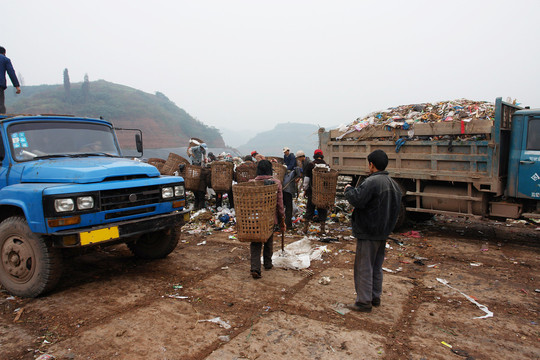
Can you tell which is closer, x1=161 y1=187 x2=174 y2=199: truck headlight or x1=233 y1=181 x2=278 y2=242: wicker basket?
x1=233 y1=181 x2=278 y2=242: wicker basket

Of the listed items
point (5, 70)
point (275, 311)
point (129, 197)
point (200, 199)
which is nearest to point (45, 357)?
point (129, 197)

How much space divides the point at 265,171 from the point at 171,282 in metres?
2.02

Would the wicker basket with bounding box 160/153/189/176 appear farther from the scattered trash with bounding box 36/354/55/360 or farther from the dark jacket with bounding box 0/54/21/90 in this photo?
the scattered trash with bounding box 36/354/55/360

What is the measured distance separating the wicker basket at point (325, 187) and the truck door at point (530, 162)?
315cm

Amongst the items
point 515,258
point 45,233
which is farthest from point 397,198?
point 45,233

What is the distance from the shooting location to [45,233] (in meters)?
3.59

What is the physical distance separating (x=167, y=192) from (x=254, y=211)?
1275mm

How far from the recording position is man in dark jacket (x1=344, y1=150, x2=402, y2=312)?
11.5 feet

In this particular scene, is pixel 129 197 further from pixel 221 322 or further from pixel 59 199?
pixel 221 322

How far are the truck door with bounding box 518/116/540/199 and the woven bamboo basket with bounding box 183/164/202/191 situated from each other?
706 cm

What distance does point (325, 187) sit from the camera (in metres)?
6.71

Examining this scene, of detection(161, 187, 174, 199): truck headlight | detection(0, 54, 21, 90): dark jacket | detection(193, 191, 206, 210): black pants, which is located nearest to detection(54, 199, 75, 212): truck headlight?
detection(161, 187, 174, 199): truck headlight

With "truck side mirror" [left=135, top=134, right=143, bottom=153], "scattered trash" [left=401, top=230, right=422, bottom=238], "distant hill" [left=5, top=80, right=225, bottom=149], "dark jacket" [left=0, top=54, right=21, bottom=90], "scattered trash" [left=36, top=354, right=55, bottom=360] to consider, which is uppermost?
"distant hill" [left=5, top=80, right=225, bottom=149]

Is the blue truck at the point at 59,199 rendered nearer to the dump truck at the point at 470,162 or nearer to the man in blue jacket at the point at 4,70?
the man in blue jacket at the point at 4,70
